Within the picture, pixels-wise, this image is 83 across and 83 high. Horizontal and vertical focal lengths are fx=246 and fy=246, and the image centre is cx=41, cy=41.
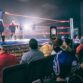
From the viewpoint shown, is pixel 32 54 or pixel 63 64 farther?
pixel 32 54

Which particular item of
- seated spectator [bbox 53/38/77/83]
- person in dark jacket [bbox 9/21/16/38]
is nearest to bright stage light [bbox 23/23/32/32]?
person in dark jacket [bbox 9/21/16/38]

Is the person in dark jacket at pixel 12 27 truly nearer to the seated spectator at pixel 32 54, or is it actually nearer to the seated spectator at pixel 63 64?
the seated spectator at pixel 32 54

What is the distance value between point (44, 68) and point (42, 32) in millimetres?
5656

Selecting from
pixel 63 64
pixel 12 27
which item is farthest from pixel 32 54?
pixel 12 27

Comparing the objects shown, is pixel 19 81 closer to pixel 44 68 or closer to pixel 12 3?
pixel 44 68

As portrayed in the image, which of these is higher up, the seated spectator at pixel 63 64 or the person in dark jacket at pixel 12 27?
the person in dark jacket at pixel 12 27

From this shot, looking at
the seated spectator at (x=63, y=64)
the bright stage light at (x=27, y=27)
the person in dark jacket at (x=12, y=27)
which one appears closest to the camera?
the seated spectator at (x=63, y=64)

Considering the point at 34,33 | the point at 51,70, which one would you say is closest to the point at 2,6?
the point at 34,33

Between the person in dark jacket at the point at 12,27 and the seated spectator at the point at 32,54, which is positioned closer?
the seated spectator at the point at 32,54

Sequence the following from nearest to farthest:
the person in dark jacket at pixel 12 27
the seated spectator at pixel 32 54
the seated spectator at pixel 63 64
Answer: the seated spectator at pixel 63 64 → the seated spectator at pixel 32 54 → the person in dark jacket at pixel 12 27

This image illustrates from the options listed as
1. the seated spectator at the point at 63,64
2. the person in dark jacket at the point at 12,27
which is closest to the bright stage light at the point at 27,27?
the person in dark jacket at the point at 12,27

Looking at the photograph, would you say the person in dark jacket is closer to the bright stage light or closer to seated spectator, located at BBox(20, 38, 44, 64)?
the bright stage light

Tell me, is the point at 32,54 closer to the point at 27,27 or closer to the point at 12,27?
the point at 12,27

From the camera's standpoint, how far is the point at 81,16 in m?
10.5
